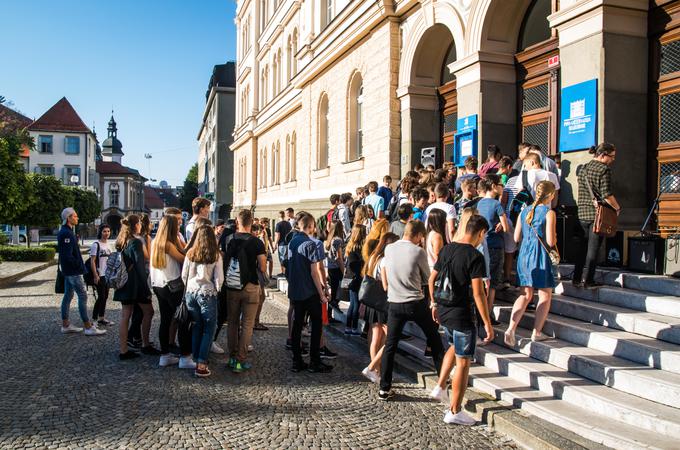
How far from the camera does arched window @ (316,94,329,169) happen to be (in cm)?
2095

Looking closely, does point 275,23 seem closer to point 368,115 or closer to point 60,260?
point 368,115

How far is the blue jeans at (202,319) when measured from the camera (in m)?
6.39

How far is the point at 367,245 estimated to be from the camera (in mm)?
6461

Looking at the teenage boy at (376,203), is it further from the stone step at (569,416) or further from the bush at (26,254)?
the bush at (26,254)

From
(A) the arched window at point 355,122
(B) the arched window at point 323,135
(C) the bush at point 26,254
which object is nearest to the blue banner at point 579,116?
(A) the arched window at point 355,122

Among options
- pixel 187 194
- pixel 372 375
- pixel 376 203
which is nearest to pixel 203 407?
pixel 372 375

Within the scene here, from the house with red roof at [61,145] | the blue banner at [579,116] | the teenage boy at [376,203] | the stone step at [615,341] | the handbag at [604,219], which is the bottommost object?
the stone step at [615,341]

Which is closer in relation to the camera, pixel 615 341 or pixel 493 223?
pixel 615 341

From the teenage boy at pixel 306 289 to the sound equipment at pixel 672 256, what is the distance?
13.4ft

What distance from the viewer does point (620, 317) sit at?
5941 mm

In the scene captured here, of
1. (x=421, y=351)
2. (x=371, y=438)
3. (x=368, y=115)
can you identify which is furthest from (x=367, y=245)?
(x=368, y=115)

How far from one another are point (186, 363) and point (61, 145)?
75.6 metres

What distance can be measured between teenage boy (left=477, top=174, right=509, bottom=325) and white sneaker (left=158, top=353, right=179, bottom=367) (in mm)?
3954

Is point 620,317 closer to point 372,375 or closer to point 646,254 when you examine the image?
point 646,254
